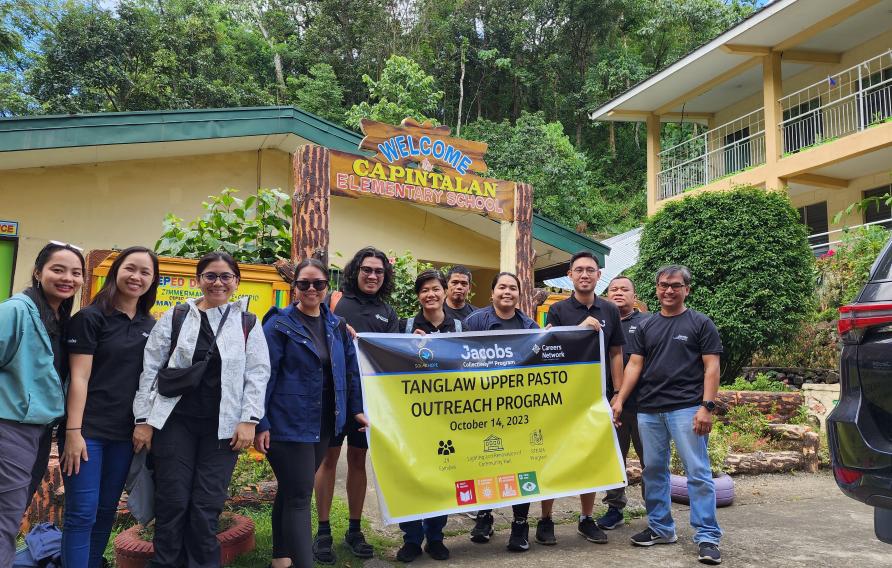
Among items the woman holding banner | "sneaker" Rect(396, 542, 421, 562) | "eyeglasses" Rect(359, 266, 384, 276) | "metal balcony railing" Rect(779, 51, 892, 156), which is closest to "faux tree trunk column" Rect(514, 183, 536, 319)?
the woman holding banner

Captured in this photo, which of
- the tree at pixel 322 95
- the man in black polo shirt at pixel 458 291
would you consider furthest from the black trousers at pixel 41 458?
the tree at pixel 322 95

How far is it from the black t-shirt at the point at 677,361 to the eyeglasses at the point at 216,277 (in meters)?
2.94

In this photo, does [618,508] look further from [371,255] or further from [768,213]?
[768,213]

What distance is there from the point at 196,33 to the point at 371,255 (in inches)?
930

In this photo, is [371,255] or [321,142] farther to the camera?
[321,142]

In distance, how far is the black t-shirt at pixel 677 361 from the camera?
4539 millimetres

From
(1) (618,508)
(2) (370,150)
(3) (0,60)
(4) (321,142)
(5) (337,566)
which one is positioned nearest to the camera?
(5) (337,566)

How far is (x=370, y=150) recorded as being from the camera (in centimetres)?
750

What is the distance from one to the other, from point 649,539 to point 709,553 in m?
0.47

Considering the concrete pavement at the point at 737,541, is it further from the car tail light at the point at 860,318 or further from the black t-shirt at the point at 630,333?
the car tail light at the point at 860,318

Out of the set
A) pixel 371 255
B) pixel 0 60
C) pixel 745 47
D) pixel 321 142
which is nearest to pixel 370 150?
pixel 321 142

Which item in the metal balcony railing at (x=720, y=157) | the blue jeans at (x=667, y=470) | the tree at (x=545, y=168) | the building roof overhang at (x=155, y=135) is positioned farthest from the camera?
the tree at (x=545, y=168)

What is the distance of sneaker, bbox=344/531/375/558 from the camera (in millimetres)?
4359

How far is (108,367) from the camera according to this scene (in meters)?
3.48
